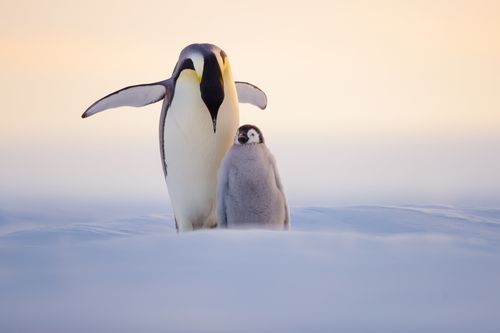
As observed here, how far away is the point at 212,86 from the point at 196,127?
36 cm

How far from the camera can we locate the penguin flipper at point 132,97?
5.45 m

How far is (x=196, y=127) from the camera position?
16.6ft

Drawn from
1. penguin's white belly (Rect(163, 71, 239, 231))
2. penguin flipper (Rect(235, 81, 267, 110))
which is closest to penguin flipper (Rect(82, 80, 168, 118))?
penguin's white belly (Rect(163, 71, 239, 231))

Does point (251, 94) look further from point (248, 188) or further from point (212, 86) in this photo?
point (248, 188)

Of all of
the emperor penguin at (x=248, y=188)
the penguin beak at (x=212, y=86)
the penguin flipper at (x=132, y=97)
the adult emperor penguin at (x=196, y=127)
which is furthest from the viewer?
the penguin flipper at (x=132, y=97)

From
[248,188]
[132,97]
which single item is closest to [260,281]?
[248,188]

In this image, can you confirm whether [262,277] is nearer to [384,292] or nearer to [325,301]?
[325,301]

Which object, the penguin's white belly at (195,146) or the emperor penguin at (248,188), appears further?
the penguin's white belly at (195,146)

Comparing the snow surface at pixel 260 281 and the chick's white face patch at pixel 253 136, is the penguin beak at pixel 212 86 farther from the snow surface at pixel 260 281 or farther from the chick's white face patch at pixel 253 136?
the snow surface at pixel 260 281

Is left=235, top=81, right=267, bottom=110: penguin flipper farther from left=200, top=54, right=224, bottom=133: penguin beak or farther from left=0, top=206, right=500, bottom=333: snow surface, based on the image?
left=0, top=206, right=500, bottom=333: snow surface

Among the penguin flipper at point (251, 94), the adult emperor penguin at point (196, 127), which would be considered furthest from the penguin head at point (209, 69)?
the penguin flipper at point (251, 94)

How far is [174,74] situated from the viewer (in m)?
5.28

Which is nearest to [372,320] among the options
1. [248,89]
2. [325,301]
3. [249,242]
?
[325,301]

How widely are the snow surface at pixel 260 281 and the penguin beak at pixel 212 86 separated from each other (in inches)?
58.2
